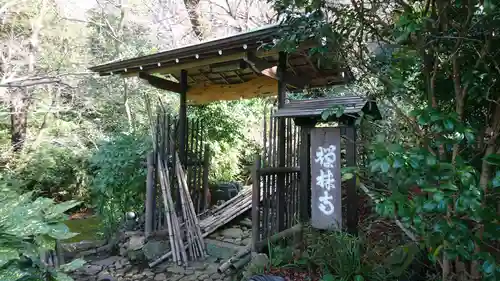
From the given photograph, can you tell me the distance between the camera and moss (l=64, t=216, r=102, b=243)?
261 inches

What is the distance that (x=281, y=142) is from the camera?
424 cm

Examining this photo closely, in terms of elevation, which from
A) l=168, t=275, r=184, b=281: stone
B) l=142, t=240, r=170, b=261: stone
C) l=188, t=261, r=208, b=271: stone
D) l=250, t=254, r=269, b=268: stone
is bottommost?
l=168, t=275, r=184, b=281: stone

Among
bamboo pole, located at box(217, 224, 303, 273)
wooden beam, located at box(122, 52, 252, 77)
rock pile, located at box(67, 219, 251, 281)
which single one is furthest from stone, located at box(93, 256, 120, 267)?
wooden beam, located at box(122, 52, 252, 77)

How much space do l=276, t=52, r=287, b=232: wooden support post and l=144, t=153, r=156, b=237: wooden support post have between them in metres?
1.96

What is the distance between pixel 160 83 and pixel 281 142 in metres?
2.31

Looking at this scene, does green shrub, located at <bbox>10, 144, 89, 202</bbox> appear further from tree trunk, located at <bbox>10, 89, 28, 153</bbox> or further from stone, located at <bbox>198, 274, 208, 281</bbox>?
stone, located at <bbox>198, 274, 208, 281</bbox>

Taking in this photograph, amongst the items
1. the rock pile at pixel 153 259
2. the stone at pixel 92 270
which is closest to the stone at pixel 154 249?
the rock pile at pixel 153 259

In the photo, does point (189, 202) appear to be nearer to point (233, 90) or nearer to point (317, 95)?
point (233, 90)

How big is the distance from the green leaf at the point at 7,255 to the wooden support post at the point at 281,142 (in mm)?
2910

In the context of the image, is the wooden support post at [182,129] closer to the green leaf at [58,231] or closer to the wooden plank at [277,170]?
the wooden plank at [277,170]

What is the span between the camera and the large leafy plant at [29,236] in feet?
4.96

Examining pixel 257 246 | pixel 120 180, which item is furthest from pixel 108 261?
pixel 257 246

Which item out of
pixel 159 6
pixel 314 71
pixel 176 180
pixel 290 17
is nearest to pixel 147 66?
pixel 176 180

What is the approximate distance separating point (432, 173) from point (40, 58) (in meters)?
9.68
